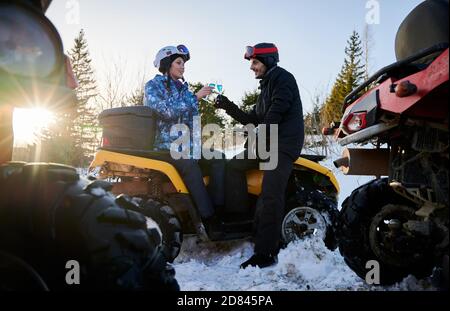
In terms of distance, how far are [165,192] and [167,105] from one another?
0.93 meters

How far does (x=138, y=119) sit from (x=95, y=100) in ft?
45.4

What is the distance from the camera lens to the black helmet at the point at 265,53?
4.44 m

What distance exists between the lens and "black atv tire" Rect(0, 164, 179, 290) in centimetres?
102

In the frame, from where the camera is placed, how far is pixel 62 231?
3.41 feet

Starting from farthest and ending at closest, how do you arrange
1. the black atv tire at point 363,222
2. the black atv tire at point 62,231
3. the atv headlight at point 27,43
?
the black atv tire at point 363,222, the black atv tire at point 62,231, the atv headlight at point 27,43

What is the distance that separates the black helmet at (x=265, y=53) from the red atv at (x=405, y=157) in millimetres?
1467

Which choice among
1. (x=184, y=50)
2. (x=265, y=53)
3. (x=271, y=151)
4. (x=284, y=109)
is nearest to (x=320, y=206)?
(x=271, y=151)

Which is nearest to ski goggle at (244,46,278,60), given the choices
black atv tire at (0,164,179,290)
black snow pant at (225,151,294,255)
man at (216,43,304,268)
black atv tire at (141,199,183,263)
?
man at (216,43,304,268)

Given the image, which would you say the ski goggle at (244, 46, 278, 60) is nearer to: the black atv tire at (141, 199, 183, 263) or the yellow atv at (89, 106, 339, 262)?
the yellow atv at (89, 106, 339, 262)

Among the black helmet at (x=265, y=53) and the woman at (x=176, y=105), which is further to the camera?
the black helmet at (x=265, y=53)

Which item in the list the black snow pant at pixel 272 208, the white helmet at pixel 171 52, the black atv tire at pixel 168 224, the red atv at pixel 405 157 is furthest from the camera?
the white helmet at pixel 171 52

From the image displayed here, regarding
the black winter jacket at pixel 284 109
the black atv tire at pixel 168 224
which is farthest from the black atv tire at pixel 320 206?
the black atv tire at pixel 168 224

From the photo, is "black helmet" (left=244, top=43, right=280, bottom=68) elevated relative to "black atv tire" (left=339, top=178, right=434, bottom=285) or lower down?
elevated

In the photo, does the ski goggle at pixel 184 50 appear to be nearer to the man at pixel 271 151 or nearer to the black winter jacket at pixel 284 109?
the man at pixel 271 151
